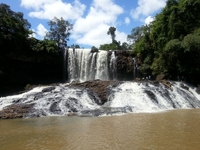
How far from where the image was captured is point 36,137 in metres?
8.53

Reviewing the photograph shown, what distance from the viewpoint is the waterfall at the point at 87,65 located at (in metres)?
30.0

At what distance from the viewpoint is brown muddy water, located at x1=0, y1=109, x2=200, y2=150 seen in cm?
718

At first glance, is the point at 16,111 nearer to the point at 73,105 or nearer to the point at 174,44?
the point at 73,105

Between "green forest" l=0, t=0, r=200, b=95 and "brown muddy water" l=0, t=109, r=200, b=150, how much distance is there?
48.9 ft

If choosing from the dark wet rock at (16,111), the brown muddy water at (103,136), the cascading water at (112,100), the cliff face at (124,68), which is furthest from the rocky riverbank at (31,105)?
the cliff face at (124,68)

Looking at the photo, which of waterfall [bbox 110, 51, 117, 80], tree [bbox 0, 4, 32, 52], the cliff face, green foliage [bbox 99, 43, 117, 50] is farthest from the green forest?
green foliage [bbox 99, 43, 117, 50]

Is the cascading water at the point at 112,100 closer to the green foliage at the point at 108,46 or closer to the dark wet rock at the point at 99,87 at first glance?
the dark wet rock at the point at 99,87

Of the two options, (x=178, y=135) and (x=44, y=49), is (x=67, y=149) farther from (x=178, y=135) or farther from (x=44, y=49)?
(x=44, y=49)

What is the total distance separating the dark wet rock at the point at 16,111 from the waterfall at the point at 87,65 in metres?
14.9

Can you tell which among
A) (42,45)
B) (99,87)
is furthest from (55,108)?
(42,45)

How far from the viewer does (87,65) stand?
3045 cm

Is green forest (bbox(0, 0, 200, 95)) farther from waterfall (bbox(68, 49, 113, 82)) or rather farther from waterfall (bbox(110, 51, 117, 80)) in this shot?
waterfall (bbox(110, 51, 117, 80))

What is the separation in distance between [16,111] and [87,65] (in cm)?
1692

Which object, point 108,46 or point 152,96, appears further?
point 108,46
